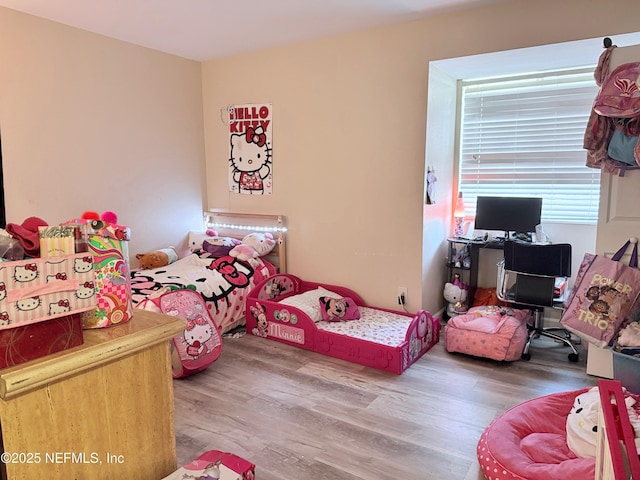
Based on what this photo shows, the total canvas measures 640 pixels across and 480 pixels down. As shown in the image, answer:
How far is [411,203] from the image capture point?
11.8 ft

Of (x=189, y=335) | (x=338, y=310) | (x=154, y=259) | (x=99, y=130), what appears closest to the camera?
(x=189, y=335)

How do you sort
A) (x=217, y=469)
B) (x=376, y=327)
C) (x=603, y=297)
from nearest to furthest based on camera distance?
1. (x=217, y=469)
2. (x=603, y=297)
3. (x=376, y=327)

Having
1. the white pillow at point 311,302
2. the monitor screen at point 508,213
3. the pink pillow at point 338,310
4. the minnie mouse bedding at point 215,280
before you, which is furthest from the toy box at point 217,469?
the monitor screen at point 508,213

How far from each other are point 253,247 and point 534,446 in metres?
2.82

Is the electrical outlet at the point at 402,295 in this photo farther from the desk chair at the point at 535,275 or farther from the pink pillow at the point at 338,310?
the desk chair at the point at 535,275

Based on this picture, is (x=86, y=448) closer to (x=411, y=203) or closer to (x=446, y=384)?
(x=446, y=384)

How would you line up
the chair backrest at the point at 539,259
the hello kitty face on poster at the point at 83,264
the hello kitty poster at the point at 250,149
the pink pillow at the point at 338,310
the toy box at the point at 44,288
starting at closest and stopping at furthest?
the toy box at the point at 44,288
the hello kitty face on poster at the point at 83,264
the chair backrest at the point at 539,259
the pink pillow at the point at 338,310
the hello kitty poster at the point at 250,149

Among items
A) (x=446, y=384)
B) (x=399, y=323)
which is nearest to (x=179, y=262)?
(x=399, y=323)

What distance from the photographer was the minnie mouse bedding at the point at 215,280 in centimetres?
348

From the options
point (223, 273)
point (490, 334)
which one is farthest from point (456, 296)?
point (223, 273)

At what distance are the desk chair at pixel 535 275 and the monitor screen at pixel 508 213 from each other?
435mm

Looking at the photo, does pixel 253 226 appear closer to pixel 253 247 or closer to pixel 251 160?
pixel 253 247

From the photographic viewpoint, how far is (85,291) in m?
0.96

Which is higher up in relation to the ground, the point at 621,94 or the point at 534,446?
the point at 621,94
